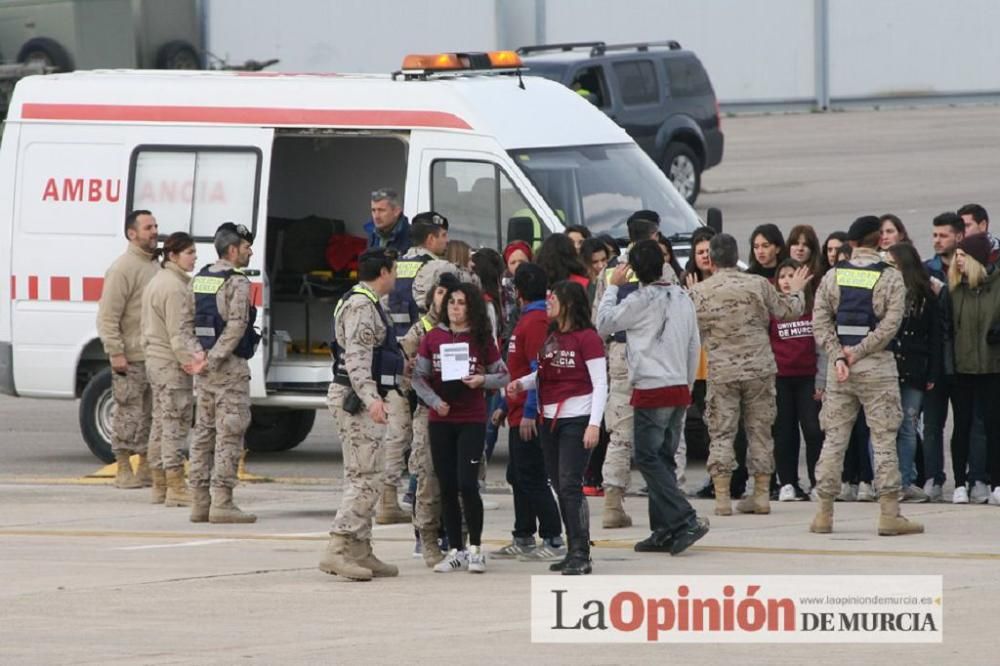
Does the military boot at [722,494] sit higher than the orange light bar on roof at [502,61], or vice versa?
the orange light bar on roof at [502,61]

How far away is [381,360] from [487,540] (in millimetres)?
1976

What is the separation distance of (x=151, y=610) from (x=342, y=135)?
19.8 feet

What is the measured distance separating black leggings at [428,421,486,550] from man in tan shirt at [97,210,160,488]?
4.24 m

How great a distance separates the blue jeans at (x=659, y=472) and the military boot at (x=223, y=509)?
2885 millimetres

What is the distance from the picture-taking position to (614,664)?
855cm

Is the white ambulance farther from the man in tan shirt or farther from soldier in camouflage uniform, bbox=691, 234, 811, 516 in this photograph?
soldier in camouflage uniform, bbox=691, 234, 811, 516

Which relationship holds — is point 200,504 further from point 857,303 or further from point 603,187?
point 857,303

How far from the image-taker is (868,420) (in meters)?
11.8

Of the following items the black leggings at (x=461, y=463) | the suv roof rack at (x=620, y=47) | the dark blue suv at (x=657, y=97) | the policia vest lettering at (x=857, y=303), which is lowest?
the black leggings at (x=461, y=463)

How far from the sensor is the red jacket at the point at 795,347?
43.9ft

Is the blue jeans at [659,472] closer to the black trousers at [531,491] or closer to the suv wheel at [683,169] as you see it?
the black trousers at [531,491]

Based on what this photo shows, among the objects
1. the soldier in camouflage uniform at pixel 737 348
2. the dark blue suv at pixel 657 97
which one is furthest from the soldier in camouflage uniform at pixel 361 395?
the dark blue suv at pixel 657 97

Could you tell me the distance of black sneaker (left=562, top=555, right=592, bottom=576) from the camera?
35.0ft

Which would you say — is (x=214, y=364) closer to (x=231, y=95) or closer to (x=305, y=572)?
(x=305, y=572)
